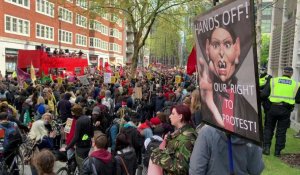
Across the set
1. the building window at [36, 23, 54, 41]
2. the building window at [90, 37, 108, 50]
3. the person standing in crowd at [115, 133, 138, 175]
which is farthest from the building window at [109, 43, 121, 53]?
the person standing in crowd at [115, 133, 138, 175]

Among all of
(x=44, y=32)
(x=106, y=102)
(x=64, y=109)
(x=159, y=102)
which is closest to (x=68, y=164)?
(x=64, y=109)

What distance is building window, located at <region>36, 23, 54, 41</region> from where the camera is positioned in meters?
42.7

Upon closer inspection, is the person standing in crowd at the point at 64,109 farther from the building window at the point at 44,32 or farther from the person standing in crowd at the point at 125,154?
the building window at the point at 44,32

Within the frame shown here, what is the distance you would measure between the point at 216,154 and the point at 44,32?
4387cm

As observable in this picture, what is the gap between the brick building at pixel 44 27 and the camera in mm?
31372

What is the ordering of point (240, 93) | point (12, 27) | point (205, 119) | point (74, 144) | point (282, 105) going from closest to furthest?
point (240, 93), point (205, 119), point (74, 144), point (282, 105), point (12, 27)

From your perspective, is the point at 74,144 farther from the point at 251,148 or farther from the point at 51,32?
the point at 51,32

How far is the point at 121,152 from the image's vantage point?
224 inches

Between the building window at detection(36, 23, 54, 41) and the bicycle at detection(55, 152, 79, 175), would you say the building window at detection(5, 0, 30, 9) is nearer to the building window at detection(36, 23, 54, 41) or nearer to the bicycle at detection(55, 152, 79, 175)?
the building window at detection(36, 23, 54, 41)

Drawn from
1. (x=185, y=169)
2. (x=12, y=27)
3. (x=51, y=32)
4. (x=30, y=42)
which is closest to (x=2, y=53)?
(x=12, y=27)

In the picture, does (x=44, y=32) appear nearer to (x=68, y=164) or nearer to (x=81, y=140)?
(x=68, y=164)

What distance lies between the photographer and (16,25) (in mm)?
37375

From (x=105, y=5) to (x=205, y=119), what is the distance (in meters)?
22.9

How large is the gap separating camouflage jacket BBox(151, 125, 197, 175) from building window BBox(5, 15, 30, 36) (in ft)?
114
